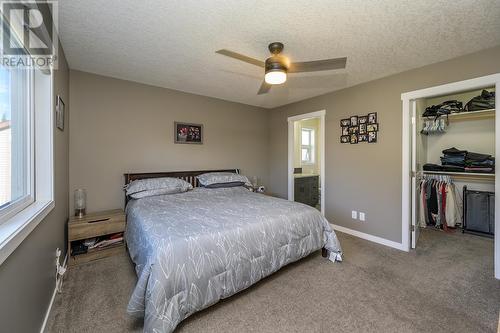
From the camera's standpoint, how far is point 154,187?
3166 millimetres

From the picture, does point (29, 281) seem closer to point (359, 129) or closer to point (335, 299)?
point (335, 299)

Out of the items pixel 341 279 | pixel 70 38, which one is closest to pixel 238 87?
pixel 70 38

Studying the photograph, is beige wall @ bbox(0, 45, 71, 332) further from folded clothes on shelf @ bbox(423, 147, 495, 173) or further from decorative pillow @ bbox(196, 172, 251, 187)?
folded clothes on shelf @ bbox(423, 147, 495, 173)

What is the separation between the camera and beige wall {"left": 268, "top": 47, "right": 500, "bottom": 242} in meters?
2.67

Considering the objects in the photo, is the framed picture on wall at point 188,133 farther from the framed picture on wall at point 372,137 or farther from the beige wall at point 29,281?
the framed picture on wall at point 372,137

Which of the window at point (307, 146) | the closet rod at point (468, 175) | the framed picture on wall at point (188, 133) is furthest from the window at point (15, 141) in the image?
the window at point (307, 146)

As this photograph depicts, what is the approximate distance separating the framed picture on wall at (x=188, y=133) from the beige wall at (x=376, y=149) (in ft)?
6.92

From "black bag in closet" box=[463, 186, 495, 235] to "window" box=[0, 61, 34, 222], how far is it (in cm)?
550

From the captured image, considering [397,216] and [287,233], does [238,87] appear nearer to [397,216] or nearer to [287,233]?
[287,233]

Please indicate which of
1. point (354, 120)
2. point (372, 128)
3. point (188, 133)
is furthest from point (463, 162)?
point (188, 133)

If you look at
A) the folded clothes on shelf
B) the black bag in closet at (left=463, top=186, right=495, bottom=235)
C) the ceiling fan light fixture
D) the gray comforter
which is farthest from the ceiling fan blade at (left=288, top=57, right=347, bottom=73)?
the black bag in closet at (left=463, top=186, right=495, bottom=235)

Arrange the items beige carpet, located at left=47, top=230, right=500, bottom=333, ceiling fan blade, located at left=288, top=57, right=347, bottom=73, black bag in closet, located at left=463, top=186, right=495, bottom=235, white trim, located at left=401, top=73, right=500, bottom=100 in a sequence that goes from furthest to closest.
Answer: black bag in closet, located at left=463, top=186, right=495, bottom=235
white trim, located at left=401, top=73, right=500, bottom=100
ceiling fan blade, located at left=288, top=57, right=347, bottom=73
beige carpet, located at left=47, top=230, right=500, bottom=333

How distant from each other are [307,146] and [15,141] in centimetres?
566

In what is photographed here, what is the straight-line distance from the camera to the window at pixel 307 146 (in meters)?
6.09
